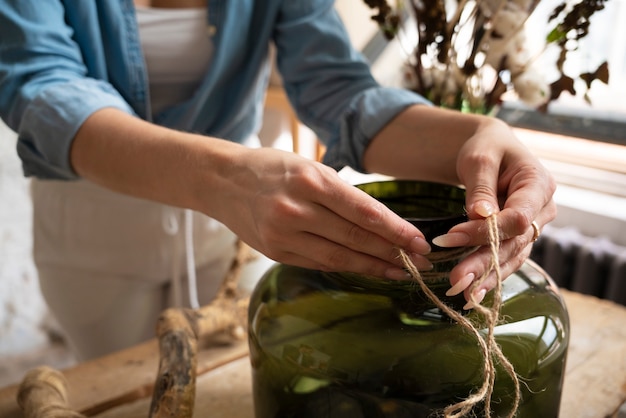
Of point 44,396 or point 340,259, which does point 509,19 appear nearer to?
point 340,259

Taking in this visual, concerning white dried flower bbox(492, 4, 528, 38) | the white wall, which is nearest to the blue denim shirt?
white dried flower bbox(492, 4, 528, 38)

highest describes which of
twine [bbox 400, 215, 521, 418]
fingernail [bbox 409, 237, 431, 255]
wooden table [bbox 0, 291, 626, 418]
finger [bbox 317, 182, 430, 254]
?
finger [bbox 317, 182, 430, 254]

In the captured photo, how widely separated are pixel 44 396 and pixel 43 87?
276 millimetres

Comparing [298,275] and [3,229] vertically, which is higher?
[298,275]

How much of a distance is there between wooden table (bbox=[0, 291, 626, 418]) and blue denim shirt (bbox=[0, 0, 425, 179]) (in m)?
0.21

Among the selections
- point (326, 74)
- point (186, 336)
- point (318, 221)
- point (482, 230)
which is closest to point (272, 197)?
point (318, 221)

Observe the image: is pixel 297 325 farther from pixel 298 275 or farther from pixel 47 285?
pixel 47 285

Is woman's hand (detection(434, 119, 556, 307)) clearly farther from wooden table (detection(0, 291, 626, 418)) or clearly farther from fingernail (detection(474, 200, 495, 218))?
wooden table (detection(0, 291, 626, 418))

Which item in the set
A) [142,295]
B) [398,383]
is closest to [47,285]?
[142,295]

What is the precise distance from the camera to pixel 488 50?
0.74 m

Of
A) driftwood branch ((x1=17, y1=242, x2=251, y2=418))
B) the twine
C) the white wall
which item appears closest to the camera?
the twine

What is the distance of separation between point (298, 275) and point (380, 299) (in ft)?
0.26

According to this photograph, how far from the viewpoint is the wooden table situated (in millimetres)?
615

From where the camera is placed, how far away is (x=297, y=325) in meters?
0.46
